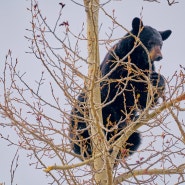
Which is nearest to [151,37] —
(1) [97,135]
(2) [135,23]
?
(2) [135,23]

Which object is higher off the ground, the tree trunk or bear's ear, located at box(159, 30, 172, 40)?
bear's ear, located at box(159, 30, 172, 40)

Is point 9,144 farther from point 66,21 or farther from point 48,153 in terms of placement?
point 66,21

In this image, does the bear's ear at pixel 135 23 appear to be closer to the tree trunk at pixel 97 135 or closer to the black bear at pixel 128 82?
the black bear at pixel 128 82

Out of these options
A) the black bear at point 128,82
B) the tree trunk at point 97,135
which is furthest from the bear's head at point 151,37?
the tree trunk at point 97,135

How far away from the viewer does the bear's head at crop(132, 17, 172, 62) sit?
8445 mm

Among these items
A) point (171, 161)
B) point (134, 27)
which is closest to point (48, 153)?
point (171, 161)

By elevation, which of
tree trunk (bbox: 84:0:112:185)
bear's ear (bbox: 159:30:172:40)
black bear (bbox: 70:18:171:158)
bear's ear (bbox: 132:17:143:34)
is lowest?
tree trunk (bbox: 84:0:112:185)

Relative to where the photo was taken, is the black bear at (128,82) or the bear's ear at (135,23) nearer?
the black bear at (128,82)

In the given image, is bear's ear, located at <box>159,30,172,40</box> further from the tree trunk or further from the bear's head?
the tree trunk

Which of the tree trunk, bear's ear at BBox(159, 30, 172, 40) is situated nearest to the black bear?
bear's ear at BBox(159, 30, 172, 40)

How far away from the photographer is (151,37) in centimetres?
888

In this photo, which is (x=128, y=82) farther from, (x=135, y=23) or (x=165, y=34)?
(x=165, y=34)

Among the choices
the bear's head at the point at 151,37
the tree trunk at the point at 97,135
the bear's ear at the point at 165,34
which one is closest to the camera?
the tree trunk at the point at 97,135

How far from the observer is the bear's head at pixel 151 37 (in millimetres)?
8445
